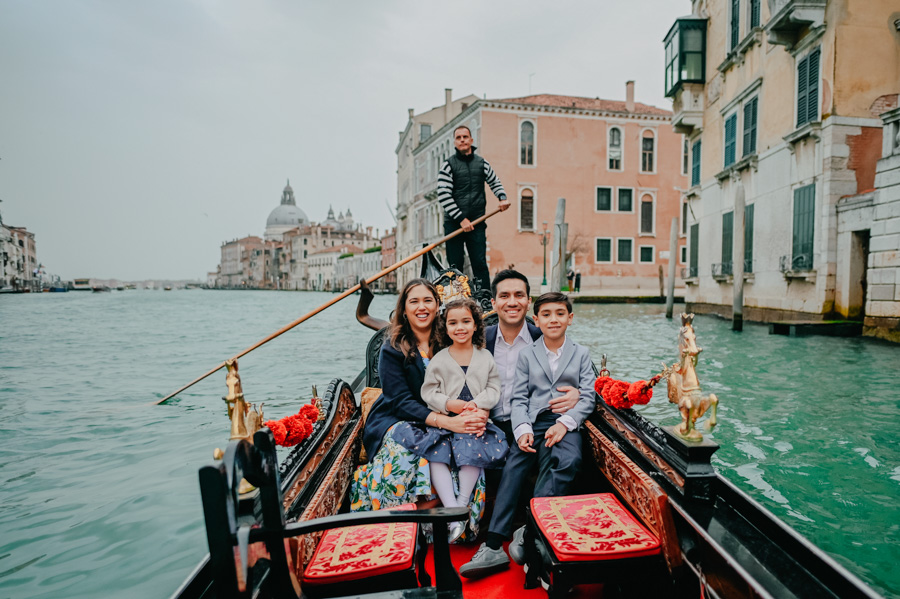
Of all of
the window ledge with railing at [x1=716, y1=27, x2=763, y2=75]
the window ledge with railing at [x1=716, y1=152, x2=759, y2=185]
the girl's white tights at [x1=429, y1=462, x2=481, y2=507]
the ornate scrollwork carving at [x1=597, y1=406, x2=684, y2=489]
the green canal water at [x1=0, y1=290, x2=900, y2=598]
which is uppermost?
the window ledge with railing at [x1=716, y1=27, x2=763, y2=75]

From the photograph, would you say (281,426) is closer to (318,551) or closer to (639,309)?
(318,551)

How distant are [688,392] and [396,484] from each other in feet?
3.39

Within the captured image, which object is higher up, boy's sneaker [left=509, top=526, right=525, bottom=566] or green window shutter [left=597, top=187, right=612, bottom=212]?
green window shutter [left=597, top=187, right=612, bottom=212]

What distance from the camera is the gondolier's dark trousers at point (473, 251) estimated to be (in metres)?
3.98

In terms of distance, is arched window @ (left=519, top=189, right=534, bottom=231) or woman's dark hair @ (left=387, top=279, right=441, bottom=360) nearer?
woman's dark hair @ (left=387, top=279, right=441, bottom=360)

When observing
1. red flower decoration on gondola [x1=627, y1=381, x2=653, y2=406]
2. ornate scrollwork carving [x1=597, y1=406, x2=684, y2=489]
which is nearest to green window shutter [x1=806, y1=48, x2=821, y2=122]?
red flower decoration on gondola [x1=627, y1=381, x2=653, y2=406]

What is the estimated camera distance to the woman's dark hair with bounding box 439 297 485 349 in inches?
86.1

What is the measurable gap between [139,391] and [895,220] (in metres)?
10.0

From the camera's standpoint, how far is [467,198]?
3896 millimetres

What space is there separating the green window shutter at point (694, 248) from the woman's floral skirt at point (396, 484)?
12572mm

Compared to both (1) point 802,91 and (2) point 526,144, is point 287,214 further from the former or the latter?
(1) point 802,91

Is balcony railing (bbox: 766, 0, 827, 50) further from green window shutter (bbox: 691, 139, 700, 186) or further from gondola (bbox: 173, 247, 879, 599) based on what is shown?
gondola (bbox: 173, 247, 879, 599)

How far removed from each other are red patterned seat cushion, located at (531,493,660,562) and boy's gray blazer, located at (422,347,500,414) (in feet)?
1.64

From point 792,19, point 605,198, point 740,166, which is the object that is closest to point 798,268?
point 740,166
